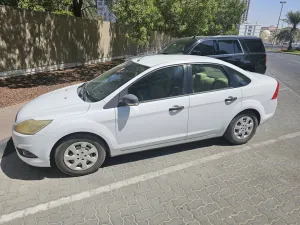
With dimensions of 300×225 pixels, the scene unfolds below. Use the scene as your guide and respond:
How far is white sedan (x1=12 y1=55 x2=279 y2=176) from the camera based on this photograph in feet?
9.83

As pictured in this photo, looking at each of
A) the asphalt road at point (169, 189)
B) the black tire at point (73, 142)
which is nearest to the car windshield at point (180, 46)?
the asphalt road at point (169, 189)

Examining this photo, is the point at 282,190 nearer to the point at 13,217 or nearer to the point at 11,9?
the point at 13,217

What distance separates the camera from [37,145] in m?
2.94

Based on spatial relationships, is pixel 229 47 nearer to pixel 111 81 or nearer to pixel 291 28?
pixel 111 81

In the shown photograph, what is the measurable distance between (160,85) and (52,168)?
193 centimetres

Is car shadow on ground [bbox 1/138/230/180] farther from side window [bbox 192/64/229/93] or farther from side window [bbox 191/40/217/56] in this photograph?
side window [bbox 191/40/217/56]

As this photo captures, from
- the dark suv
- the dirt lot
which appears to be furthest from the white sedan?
the dark suv

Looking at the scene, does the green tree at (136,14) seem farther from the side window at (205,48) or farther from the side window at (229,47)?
the side window at (229,47)

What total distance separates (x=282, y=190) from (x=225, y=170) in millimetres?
733

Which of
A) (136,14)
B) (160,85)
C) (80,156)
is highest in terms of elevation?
(136,14)

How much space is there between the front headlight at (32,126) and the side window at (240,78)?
2.84 meters

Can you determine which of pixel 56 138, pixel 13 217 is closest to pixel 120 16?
pixel 56 138

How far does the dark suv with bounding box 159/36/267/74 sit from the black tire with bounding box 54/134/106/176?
4.84 m

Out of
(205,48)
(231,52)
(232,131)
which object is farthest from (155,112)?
(231,52)
